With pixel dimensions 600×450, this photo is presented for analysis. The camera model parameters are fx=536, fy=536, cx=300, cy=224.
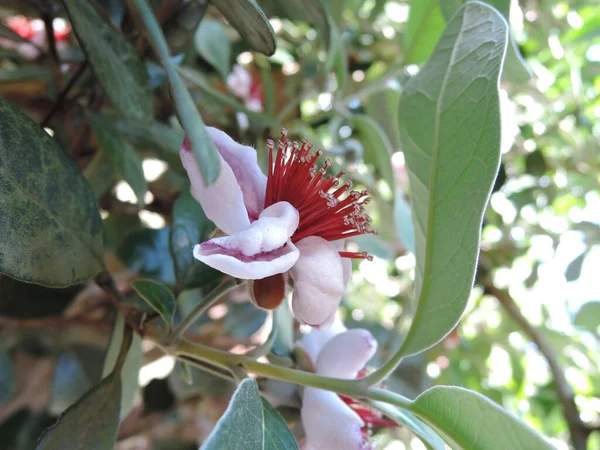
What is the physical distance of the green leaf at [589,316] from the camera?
1022 mm

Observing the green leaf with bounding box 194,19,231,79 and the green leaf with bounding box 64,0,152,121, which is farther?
the green leaf with bounding box 194,19,231,79

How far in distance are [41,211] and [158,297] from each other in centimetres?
10

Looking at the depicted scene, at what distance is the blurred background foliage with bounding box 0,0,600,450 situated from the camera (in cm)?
55

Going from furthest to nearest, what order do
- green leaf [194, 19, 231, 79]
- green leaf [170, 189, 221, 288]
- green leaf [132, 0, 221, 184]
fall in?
green leaf [194, 19, 231, 79]
green leaf [170, 189, 221, 288]
green leaf [132, 0, 221, 184]

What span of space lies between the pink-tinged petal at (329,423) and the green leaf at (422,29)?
1.31 feet

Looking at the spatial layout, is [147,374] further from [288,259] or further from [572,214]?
[572,214]

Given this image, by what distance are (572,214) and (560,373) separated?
2.38ft

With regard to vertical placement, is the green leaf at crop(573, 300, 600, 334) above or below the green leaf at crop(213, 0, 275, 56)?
below

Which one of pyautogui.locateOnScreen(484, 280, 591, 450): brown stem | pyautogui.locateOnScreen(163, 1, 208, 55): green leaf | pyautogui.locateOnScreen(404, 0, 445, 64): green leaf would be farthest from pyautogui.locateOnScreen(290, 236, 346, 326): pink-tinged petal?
pyautogui.locateOnScreen(484, 280, 591, 450): brown stem

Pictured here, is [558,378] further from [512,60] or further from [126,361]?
[126,361]

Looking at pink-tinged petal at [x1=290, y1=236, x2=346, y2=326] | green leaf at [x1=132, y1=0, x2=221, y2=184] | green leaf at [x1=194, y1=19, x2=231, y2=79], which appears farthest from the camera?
green leaf at [x1=194, y1=19, x2=231, y2=79]

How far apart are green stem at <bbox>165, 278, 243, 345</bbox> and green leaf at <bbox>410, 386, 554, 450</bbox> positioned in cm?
14

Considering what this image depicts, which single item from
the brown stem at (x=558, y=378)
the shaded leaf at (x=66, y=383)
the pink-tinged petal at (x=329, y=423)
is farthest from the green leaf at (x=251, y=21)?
the brown stem at (x=558, y=378)

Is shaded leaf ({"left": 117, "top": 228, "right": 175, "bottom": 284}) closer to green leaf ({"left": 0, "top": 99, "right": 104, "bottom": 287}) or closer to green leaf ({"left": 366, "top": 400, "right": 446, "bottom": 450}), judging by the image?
green leaf ({"left": 0, "top": 99, "right": 104, "bottom": 287})
